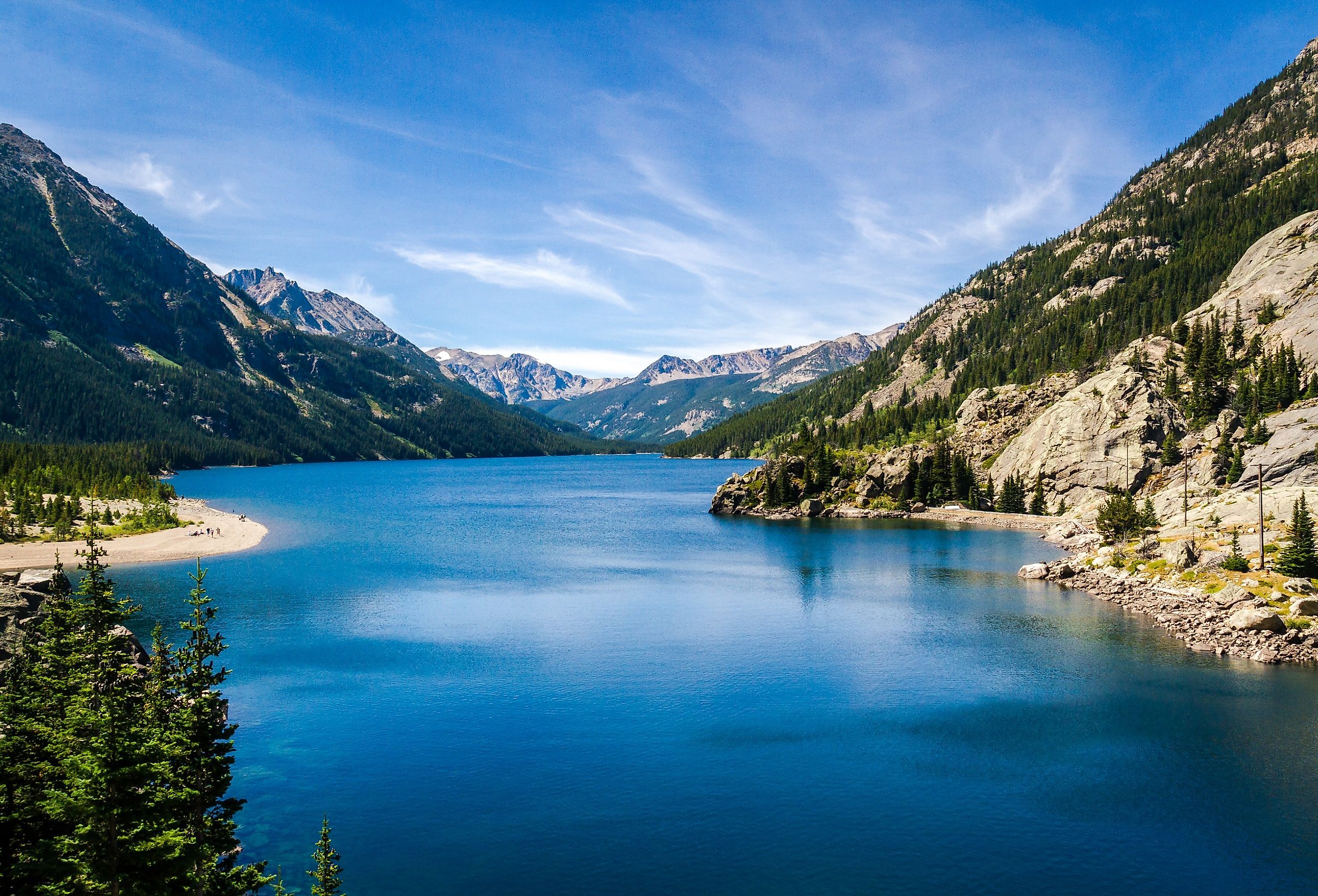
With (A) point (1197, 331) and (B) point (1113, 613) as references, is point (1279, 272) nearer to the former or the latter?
(A) point (1197, 331)

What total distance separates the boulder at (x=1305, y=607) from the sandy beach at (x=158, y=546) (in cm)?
9468

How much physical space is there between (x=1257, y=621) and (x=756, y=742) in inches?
1585

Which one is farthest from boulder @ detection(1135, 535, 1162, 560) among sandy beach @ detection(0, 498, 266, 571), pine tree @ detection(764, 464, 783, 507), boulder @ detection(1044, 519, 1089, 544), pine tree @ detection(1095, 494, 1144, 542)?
sandy beach @ detection(0, 498, 266, 571)

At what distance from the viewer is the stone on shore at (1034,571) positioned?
3167 inches

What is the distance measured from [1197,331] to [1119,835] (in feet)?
443

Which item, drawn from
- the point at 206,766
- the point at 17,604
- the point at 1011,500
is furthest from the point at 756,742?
the point at 1011,500

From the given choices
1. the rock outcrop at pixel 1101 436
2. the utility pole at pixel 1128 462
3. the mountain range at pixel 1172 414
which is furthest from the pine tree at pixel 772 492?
the utility pole at pixel 1128 462

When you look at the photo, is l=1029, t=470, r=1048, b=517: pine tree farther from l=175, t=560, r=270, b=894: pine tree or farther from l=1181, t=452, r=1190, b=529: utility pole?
l=175, t=560, r=270, b=894: pine tree

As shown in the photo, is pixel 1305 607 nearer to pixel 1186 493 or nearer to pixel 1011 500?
pixel 1186 493

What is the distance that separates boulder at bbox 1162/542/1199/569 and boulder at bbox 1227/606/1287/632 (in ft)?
45.4

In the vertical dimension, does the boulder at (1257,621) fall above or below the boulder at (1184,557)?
below

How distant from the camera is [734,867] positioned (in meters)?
28.3

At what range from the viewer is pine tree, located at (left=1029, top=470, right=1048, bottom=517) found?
131750 millimetres

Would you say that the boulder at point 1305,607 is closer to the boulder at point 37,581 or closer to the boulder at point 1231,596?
the boulder at point 1231,596
